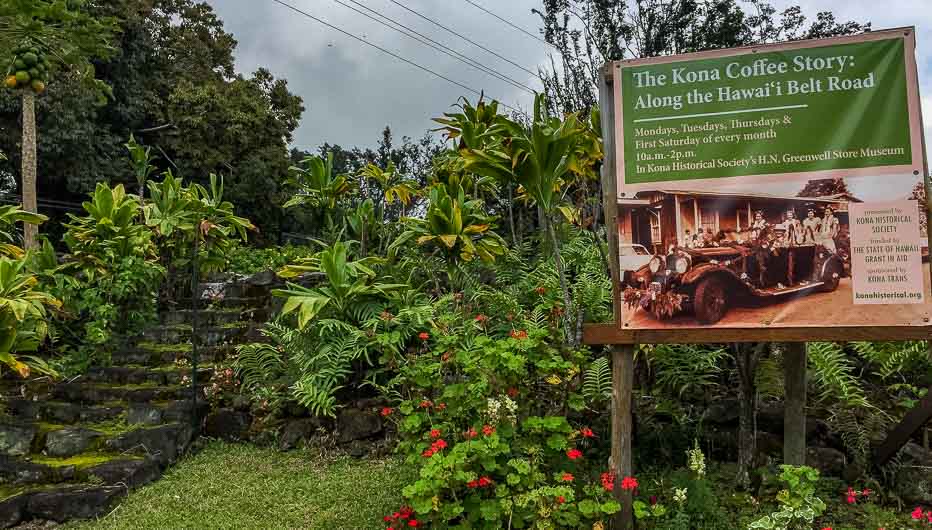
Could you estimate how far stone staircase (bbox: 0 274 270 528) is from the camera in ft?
12.5

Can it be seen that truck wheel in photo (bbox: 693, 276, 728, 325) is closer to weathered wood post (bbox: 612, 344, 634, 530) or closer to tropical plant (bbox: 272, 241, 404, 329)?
weathered wood post (bbox: 612, 344, 634, 530)

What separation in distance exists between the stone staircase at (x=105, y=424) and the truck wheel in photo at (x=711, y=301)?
3.84 m

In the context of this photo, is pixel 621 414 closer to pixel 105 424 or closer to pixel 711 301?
pixel 711 301

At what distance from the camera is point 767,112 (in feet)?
9.12

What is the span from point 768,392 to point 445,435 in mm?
2065

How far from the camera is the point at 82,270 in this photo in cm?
573

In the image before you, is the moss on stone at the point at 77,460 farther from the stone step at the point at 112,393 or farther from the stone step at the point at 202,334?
the stone step at the point at 202,334

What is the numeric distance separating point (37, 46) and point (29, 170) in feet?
4.47

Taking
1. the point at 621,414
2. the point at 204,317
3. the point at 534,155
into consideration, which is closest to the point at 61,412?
the point at 204,317

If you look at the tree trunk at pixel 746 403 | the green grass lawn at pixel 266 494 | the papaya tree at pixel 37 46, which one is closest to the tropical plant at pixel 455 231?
the green grass lawn at pixel 266 494

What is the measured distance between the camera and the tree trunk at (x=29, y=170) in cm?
632

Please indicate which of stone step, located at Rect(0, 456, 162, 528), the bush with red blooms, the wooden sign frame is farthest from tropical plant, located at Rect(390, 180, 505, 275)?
stone step, located at Rect(0, 456, 162, 528)

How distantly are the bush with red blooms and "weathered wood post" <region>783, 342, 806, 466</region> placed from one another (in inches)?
43.4

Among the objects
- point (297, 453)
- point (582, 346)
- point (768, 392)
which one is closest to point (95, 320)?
point (297, 453)
